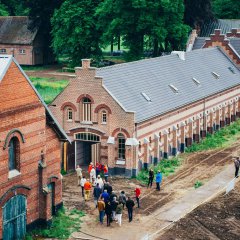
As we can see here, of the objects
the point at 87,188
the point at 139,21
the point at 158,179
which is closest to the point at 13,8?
the point at 139,21

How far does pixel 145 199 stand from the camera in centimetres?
3853

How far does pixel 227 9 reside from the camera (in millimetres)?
109312

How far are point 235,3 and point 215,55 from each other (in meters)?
44.6

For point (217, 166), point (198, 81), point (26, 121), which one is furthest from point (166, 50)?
point (26, 121)

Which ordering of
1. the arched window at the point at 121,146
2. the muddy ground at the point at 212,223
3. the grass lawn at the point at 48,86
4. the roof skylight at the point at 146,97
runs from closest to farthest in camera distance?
the muddy ground at the point at 212,223 → the arched window at the point at 121,146 → the roof skylight at the point at 146,97 → the grass lawn at the point at 48,86

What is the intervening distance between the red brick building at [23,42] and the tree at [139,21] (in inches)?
702

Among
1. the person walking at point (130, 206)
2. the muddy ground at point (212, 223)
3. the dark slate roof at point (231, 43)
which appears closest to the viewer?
the muddy ground at point (212, 223)

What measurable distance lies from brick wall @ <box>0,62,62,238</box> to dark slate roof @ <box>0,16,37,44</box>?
60281 mm

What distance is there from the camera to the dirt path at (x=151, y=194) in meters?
33.1

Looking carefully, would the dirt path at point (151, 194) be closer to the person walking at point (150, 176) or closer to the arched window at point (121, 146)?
the person walking at point (150, 176)

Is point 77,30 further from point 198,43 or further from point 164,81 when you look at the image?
point 164,81

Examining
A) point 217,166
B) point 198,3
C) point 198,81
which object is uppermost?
point 198,3

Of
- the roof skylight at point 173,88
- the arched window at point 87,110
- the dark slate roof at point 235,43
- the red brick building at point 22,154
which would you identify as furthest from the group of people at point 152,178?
the dark slate roof at point 235,43

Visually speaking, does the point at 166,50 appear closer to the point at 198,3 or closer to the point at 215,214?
the point at 198,3
